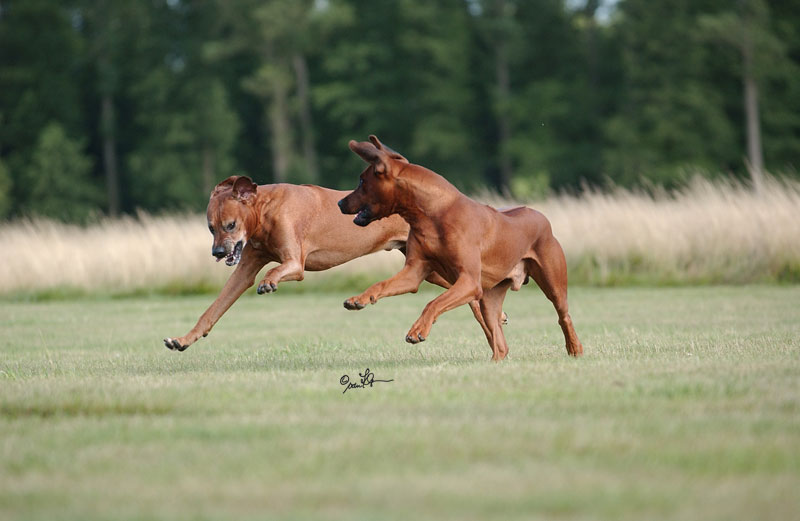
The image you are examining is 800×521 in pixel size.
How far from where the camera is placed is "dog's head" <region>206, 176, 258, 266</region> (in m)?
8.28

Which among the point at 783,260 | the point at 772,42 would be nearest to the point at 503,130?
the point at 772,42

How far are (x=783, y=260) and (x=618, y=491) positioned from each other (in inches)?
544

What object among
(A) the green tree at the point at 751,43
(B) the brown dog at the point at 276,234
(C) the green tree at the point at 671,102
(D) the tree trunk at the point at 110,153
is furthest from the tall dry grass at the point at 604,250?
(D) the tree trunk at the point at 110,153

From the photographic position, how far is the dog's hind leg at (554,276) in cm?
800

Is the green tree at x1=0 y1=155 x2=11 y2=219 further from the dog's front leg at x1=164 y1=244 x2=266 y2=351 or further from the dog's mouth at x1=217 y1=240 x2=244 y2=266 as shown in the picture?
the dog's mouth at x1=217 y1=240 x2=244 y2=266

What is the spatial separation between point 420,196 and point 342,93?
4197cm

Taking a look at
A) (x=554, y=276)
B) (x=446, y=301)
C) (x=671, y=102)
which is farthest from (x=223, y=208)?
(x=671, y=102)

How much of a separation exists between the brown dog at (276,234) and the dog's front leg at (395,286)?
3.30ft

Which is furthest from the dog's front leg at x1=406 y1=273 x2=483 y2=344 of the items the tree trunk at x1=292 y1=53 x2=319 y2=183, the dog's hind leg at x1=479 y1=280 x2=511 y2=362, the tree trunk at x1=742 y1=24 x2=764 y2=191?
the tree trunk at x1=292 y1=53 x2=319 y2=183

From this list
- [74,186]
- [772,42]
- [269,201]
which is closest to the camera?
[269,201]

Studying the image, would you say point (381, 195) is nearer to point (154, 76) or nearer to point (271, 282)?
point (271, 282)

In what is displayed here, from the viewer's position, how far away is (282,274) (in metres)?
8.22

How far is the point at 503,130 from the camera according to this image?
160 ft

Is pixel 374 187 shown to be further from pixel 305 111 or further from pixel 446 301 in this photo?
pixel 305 111
